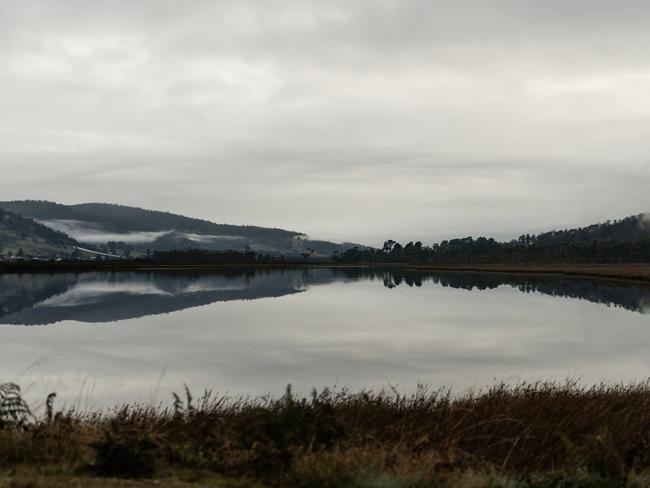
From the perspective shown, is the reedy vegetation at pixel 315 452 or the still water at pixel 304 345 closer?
the reedy vegetation at pixel 315 452

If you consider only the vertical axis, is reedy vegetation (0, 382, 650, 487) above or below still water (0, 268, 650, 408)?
above

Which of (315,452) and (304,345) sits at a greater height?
(315,452)

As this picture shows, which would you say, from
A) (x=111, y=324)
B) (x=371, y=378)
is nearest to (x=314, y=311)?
(x=111, y=324)

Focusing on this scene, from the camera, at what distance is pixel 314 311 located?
7681 centimetres

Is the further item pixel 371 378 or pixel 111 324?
pixel 111 324

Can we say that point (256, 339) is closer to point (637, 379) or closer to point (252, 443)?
point (637, 379)

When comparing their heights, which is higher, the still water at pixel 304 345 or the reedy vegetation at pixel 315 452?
the reedy vegetation at pixel 315 452

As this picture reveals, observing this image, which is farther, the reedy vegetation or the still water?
the still water

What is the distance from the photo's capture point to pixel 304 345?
47906mm

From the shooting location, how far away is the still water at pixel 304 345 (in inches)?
1331

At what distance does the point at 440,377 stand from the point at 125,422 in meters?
20.7

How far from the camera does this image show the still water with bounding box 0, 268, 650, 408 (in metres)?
33.8

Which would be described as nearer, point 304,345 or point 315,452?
point 315,452

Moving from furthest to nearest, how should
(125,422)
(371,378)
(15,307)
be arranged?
(15,307), (371,378), (125,422)
